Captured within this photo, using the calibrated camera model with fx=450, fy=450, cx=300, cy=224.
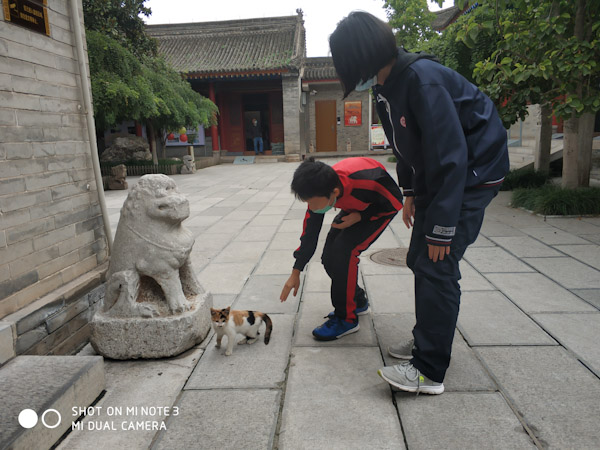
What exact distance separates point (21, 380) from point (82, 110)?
177 cm

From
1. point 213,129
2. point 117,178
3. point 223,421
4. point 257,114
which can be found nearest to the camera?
point 223,421

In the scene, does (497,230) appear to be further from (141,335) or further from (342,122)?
(342,122)

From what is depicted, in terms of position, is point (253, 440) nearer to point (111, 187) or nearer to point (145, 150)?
point (111, 187)

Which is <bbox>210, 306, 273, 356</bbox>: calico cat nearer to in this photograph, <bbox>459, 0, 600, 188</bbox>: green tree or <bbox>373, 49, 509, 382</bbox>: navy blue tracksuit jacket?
<bbox>373, 49, 509, 382</bbox>: navy blue tracksuit jacket

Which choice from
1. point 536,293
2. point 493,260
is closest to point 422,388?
point 536,293

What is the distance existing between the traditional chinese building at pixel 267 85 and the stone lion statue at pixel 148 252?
725 inches

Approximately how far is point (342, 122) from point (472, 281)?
2147 cm

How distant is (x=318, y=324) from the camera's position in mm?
3029

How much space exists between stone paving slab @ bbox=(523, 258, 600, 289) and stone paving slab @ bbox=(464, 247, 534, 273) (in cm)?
14

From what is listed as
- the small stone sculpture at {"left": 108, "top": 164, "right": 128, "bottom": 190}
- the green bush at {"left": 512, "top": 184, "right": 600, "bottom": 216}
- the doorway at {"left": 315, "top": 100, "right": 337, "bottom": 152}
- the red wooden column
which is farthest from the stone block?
the doorway at {"left": 315, "top": 100, "right": 337, "bottom": 152}

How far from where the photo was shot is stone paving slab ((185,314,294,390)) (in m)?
2.31

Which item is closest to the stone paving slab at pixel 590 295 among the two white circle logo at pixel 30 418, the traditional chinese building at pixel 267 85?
the two white circle logo at pixel 30 418

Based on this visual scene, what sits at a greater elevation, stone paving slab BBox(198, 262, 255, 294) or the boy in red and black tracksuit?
the boy in red and black tracksuit

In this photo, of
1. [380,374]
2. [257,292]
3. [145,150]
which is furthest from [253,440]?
[145,150]
